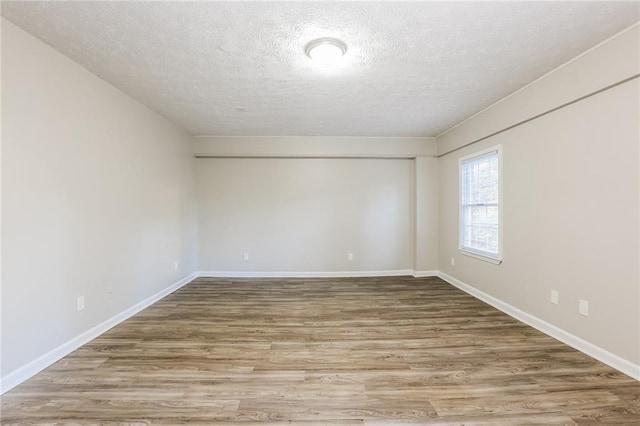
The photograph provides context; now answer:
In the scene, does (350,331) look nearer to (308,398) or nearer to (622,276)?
(308,398)

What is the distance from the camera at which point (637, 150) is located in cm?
191

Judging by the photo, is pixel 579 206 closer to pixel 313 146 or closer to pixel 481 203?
pixel 481 203

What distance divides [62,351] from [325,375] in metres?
2.17

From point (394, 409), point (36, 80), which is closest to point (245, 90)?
point (36, 80)

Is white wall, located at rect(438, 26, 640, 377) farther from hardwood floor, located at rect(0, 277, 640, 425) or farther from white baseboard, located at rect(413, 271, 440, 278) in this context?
white baseboard, located at rect(413, 271, 440, 278)

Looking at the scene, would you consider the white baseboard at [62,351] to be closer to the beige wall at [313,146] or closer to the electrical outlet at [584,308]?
the beige wall at [313,146]

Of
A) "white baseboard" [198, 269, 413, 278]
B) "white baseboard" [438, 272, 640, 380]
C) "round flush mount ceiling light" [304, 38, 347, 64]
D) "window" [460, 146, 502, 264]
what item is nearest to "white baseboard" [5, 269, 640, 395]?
"white baseboard" [438, 272, 640, 380]

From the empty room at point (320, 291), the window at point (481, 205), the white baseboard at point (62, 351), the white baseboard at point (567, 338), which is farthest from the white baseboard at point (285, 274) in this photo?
the white baseboard at point (567, 338)

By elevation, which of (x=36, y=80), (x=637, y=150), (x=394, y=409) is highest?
(x=36, y=80)

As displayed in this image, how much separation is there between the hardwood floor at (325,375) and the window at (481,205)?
953mm

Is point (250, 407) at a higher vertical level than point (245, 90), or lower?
lower

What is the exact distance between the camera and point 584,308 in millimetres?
2273

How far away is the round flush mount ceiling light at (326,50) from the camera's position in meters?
1.97

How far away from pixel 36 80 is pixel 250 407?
2773 millimetres
